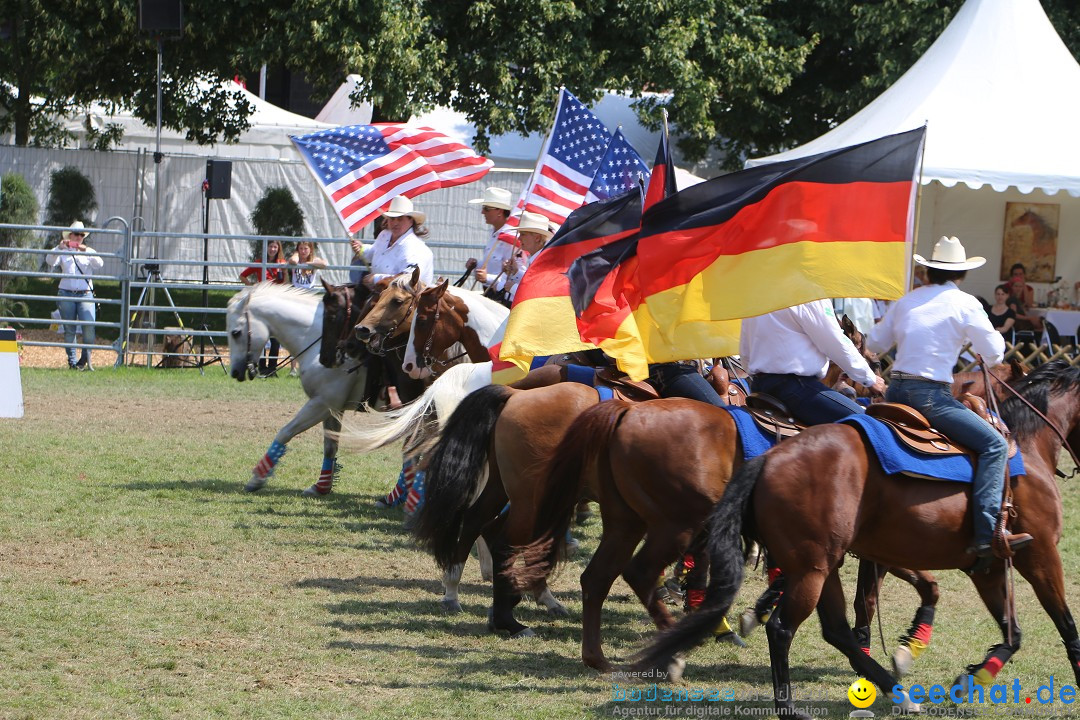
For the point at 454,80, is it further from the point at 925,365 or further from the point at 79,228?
the point at 925,365

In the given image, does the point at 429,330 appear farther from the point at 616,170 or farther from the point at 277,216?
the point at 277,216

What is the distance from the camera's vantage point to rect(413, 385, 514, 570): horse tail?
7.26m

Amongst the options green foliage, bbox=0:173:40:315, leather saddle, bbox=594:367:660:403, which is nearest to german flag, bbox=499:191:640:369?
leather saddle, bbox=594:367:660:403

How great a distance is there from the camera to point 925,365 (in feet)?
20.1

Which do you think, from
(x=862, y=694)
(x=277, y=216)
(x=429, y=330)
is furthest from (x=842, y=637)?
(x=277, y=216)

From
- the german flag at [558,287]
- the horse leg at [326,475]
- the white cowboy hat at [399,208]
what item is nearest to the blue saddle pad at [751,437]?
the german flag at [558,287]

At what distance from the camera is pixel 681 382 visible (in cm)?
746

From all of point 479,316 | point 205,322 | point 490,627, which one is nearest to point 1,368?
point 205,322

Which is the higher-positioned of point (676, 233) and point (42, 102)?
point (42, 102)

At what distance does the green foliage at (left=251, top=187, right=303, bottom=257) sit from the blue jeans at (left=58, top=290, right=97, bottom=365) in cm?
521

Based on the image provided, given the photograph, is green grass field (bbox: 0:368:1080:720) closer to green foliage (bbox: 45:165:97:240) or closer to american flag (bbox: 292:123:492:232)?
american flag (bbox: 292:123:492:232)

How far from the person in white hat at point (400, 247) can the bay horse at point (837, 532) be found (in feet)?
18.4

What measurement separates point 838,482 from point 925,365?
0.91 metres

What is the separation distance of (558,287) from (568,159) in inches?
98.3
